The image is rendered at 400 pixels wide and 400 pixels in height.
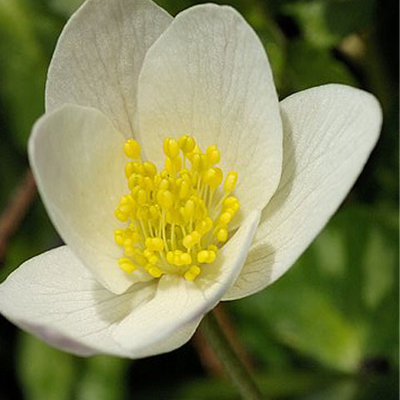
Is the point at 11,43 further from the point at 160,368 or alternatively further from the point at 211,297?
the point at 211,297

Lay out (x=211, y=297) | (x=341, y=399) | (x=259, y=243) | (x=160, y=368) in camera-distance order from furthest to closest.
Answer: (x=160, y=368) < (x=341, y=399) < (x=259, y=243) < (x=211, y=297)

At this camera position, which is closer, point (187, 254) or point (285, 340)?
point (187, 254)

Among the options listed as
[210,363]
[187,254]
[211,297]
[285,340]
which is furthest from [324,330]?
[211,297]

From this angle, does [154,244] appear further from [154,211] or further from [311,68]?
[311,68]

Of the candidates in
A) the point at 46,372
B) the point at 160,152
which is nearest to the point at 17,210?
the point at 46,372

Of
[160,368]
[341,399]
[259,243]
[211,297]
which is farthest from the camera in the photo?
[160,368]

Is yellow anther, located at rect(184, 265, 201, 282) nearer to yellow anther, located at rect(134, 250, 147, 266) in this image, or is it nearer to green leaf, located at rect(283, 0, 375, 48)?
yellow anther, located at rect(134, 250, 147, 266)

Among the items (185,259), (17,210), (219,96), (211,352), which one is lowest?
(211,352)
